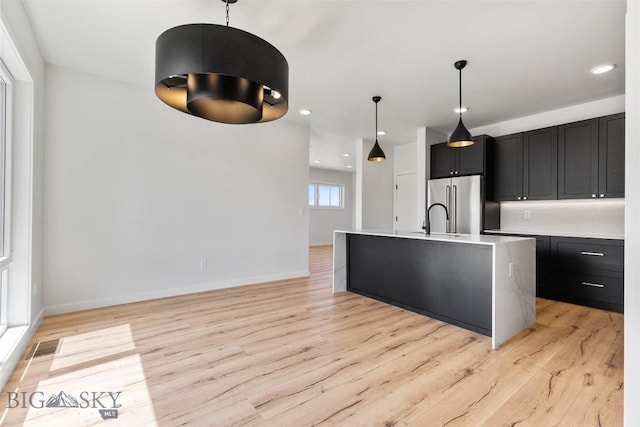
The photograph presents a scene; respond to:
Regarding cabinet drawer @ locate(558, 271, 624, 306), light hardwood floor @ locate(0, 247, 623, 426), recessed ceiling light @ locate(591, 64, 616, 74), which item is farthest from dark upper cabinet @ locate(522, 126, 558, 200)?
light hardwood floor @ locate(0, 247, 623, 426)

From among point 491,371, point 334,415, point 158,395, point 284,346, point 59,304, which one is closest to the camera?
point 334,415

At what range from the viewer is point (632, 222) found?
3.19ft

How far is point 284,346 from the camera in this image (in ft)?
8.12

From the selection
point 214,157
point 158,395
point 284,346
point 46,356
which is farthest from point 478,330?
point 214,157

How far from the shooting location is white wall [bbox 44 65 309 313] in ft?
10.8

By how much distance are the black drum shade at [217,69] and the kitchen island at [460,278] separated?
2.12m

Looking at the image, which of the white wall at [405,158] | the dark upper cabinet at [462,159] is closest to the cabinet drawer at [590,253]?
the dark upper cabinet at [462,159]

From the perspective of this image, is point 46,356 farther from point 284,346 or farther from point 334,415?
point 334,415

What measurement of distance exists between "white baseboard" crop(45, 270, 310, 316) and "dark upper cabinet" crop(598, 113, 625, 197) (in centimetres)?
442

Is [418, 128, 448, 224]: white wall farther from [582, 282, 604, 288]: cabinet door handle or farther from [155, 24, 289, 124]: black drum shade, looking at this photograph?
[155, 24, 289, 124]: black drum shade

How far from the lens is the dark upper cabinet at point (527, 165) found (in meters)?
4.26

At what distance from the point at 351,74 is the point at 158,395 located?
3.37m

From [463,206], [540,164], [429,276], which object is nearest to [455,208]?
[463,206]

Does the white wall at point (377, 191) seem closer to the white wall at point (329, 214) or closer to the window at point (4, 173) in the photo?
the white wall at point (329, 214)
